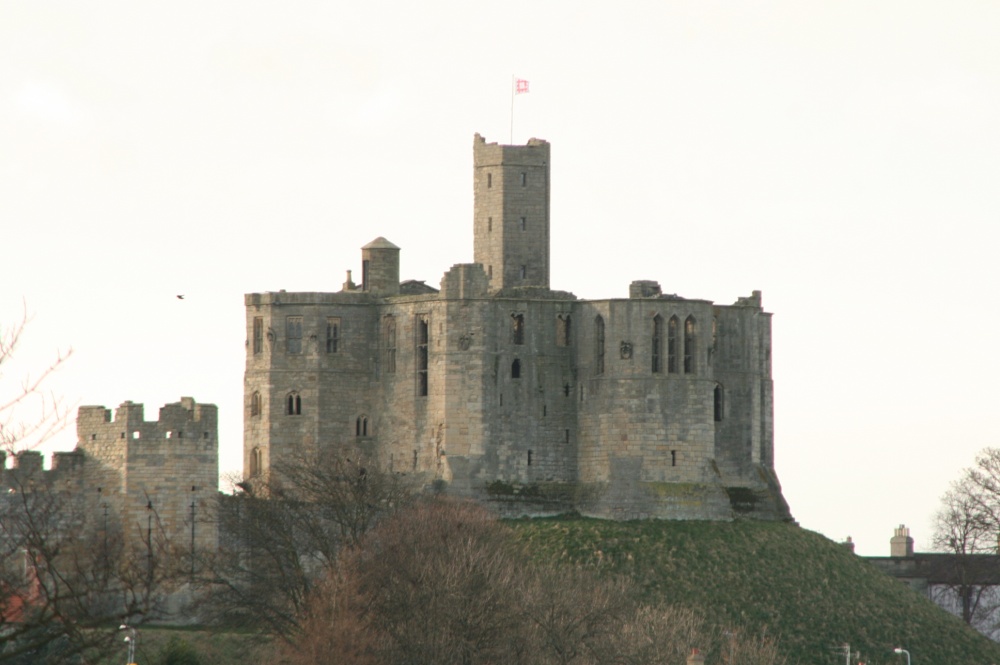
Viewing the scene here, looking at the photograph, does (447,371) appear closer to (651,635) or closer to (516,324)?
(516,324)

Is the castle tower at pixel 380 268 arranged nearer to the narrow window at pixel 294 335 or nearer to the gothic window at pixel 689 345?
the narrow window at pixel 294 335

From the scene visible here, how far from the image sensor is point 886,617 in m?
92.5

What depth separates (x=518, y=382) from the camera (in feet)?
303

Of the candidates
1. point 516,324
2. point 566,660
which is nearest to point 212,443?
point 516,324

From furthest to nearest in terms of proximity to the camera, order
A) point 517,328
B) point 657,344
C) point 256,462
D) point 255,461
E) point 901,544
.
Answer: point 901,544 → point 255,461 → point 256,462 → point 517,328 → point 657,344

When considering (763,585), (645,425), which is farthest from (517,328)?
(763,585)

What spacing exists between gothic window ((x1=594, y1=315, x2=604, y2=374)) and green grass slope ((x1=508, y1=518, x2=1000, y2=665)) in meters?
5.67

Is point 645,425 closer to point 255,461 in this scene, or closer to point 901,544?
point 255,461

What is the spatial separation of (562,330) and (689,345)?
188 inches

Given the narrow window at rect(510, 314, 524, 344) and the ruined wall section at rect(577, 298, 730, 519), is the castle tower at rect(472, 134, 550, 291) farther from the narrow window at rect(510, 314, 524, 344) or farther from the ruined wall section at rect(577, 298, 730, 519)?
the ruined wall section at rect(577, 298, 730, 519)

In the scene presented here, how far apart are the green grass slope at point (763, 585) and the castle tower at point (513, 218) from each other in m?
10.1

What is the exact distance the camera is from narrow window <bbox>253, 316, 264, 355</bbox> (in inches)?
3757

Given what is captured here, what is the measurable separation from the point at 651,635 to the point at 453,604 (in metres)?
8.46

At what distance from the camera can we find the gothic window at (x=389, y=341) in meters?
94.4
